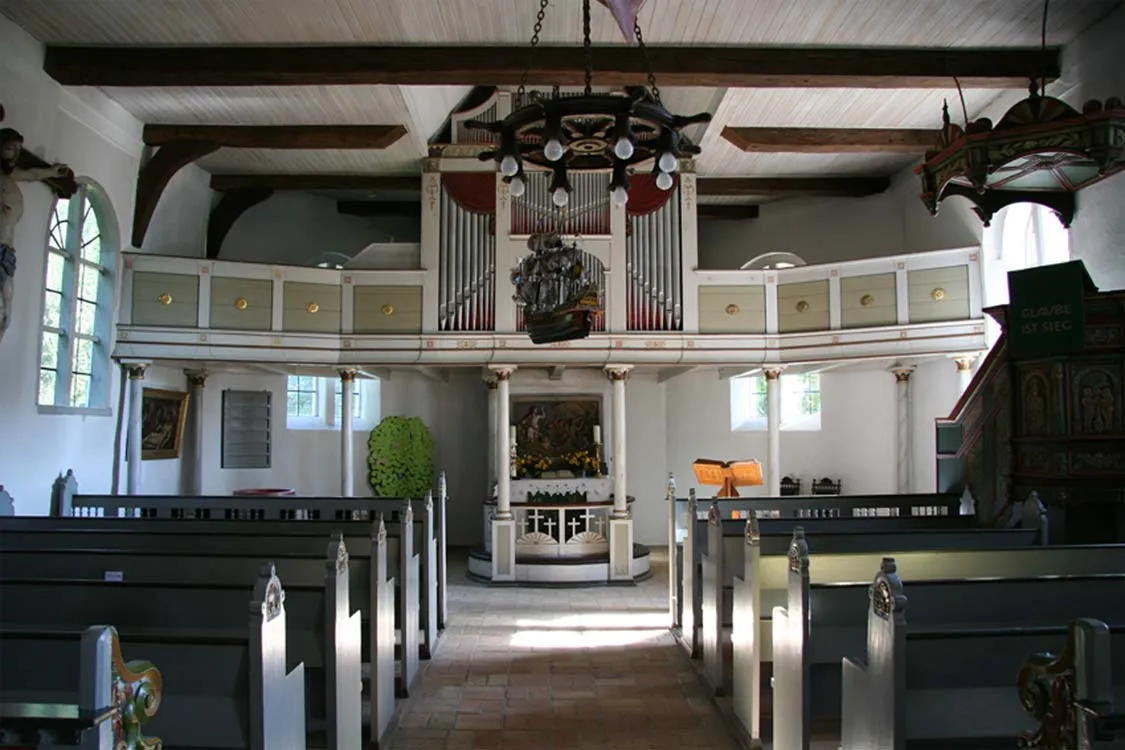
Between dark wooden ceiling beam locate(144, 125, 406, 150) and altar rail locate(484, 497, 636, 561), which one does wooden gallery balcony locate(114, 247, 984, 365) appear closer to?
dark wooden ceiling beam locate(144, 125, 406, 150)

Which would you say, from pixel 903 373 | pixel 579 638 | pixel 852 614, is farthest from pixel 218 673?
pixel 903 373

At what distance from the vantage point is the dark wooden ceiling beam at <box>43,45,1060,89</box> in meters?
7.59

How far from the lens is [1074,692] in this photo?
70.2 inches

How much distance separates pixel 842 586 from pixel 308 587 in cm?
269

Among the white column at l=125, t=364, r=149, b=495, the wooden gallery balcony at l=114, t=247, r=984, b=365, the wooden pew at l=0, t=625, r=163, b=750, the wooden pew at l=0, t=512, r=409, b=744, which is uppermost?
the wooden gallery balcony at l=114, t=247, r=984, b=365

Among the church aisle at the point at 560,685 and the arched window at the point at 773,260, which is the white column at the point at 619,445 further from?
the arched window at the point at 773,260

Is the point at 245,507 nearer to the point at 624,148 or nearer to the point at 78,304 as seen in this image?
the point at 78,304

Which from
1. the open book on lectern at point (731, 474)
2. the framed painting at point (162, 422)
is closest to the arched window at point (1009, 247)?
the open book on lectern at point (731, 474)

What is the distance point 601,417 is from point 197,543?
715 centimetres

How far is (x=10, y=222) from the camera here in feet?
22.7

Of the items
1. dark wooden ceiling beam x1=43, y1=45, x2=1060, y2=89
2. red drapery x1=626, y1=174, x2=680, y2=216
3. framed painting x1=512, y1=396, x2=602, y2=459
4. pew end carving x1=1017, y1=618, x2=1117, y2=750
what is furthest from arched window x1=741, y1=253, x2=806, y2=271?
pew end carving x1=1017, y1=618, x2=1117, y2=750

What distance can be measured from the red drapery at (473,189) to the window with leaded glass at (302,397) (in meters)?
4.54

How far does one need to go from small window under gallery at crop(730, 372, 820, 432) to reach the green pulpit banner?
7.02m

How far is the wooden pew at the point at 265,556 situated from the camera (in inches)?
172
